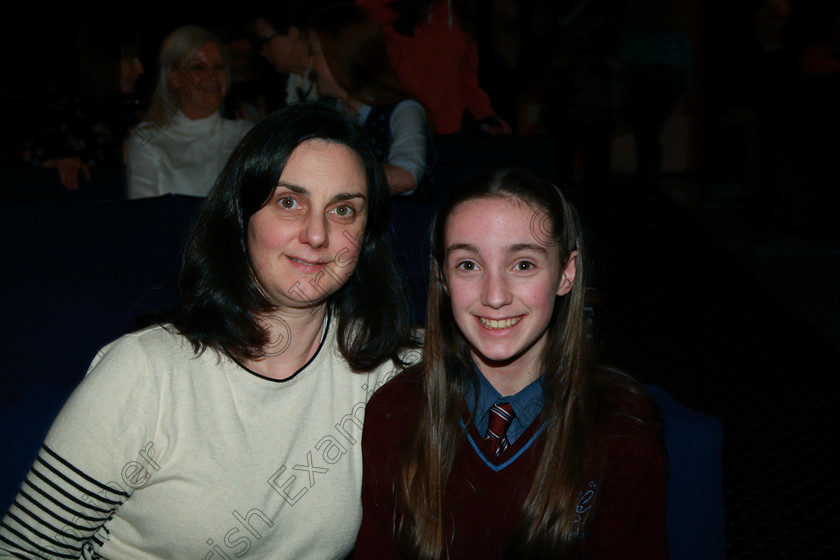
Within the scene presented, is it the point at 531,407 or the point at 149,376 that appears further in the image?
the point at 531,407

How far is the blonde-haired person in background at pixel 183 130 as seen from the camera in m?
3.17

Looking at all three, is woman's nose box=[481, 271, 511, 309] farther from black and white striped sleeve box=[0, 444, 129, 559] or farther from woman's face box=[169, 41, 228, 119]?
woman's face box=[169, 41, 228, 119]

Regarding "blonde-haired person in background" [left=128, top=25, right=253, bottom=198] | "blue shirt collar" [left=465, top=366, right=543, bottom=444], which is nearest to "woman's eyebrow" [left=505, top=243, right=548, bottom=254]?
"blue shirt collar" [left=465, top=366, right=543, bottom=444]

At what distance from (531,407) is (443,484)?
0.65 feet

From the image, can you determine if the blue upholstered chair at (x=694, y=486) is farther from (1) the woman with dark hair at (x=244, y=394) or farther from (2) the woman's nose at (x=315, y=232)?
(2) the woman's nose at (x=315, y=232)

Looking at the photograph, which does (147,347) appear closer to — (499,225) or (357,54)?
(499,225)

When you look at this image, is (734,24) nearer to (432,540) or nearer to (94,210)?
(94,210)

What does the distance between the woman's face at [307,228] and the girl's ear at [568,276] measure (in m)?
0.36

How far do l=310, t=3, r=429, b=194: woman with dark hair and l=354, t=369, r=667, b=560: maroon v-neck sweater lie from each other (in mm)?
1569

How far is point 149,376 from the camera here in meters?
1.24

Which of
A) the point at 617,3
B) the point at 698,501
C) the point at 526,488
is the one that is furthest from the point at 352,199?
the point at 617,3

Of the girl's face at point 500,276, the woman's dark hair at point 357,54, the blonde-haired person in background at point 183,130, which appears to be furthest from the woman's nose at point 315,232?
the blonde-haired person in background at point 183,130

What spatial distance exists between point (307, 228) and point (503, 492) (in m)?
0.53

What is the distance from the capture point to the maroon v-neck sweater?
127cm
